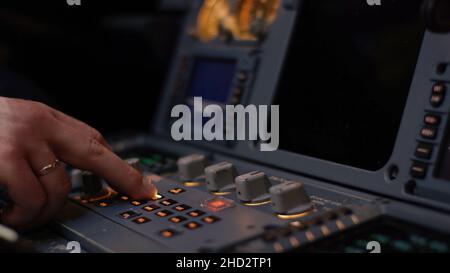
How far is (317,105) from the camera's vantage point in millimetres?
1318

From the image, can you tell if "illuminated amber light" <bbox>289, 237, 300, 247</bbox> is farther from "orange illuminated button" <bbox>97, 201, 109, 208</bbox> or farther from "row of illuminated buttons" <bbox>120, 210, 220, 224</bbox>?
"orange illuminated button" <bbox>97, 201, 109, 208</bbox>

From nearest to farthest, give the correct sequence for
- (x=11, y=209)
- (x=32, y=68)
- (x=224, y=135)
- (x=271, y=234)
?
(x=271, y=234) < (x=11, y=209) < (x=224, y=135) < (x=32, y=68)

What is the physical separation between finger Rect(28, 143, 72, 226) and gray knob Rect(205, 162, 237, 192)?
0.32 metres

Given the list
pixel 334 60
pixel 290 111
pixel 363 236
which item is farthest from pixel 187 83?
pixel 363 236

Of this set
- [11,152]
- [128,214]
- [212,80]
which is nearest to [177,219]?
[128,214]

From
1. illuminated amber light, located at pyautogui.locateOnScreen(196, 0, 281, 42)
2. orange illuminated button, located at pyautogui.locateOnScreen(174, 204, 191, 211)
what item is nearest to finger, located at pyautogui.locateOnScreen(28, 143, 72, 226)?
orange illuminated button, located at pyautogui.locateOnScreen(174, 204, 191, 211)

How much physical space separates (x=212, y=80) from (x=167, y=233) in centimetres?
73

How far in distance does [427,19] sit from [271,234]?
504mm

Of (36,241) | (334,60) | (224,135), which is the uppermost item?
(334,60)

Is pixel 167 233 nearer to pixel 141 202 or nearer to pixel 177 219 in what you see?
pixel 177 219

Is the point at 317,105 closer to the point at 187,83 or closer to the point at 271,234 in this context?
the point at 271,234

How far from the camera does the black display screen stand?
118cm

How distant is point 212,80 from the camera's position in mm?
1669

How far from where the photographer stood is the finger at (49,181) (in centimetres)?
109
